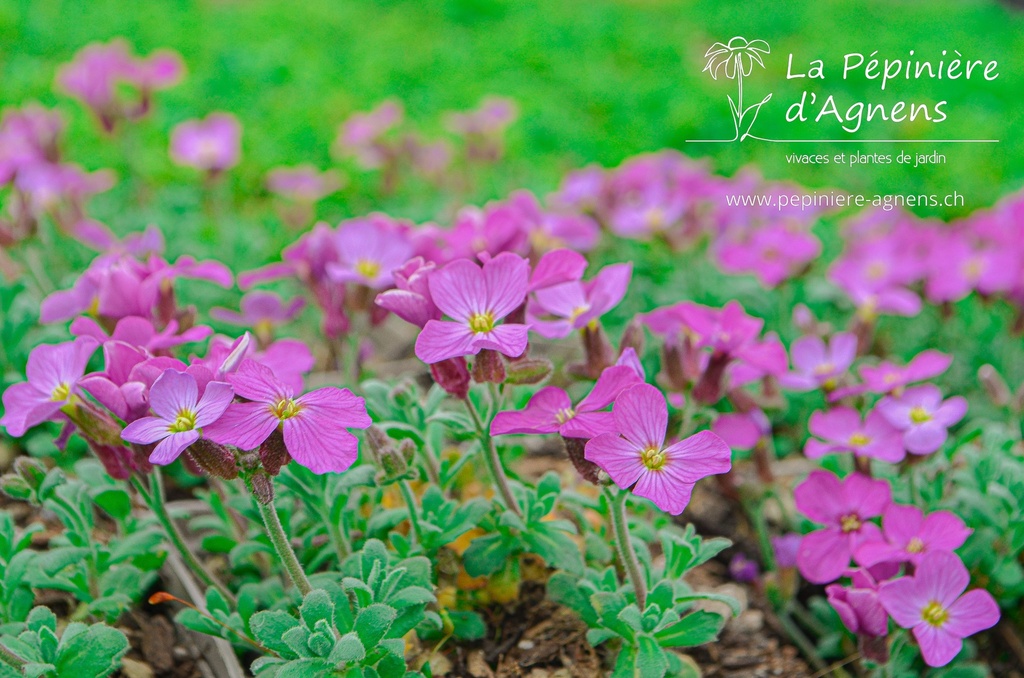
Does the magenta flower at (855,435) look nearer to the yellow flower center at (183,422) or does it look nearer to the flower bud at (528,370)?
the flower bud at (528,370)

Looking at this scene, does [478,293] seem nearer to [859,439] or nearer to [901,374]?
[859,439]

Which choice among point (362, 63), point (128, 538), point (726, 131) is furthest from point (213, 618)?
point (362, 63)

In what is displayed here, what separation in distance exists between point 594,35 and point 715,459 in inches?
233

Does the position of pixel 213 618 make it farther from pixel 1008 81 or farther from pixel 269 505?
pixel 1008 81

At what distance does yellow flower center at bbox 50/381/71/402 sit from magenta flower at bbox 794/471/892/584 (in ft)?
4.56

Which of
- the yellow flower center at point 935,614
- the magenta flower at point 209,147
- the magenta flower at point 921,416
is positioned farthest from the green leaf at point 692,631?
A: the magenta flower at point 209,147

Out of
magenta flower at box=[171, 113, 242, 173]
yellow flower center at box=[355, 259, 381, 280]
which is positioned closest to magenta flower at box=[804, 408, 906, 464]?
yellow flower center at box=[355, 259, 381, 280]

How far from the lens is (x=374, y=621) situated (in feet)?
4.53

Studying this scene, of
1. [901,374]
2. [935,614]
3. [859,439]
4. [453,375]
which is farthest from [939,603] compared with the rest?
[453,375]

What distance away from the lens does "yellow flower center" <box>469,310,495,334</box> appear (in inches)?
57.8

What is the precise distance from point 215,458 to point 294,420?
15cm

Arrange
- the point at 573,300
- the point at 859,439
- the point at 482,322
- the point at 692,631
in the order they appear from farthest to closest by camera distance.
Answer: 1. the point at 859,439
2. the point at 573,300
3. the point at 692,631
4. the point at 482,322

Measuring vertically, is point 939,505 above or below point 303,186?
below

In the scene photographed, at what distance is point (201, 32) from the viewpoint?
20.1 feet
